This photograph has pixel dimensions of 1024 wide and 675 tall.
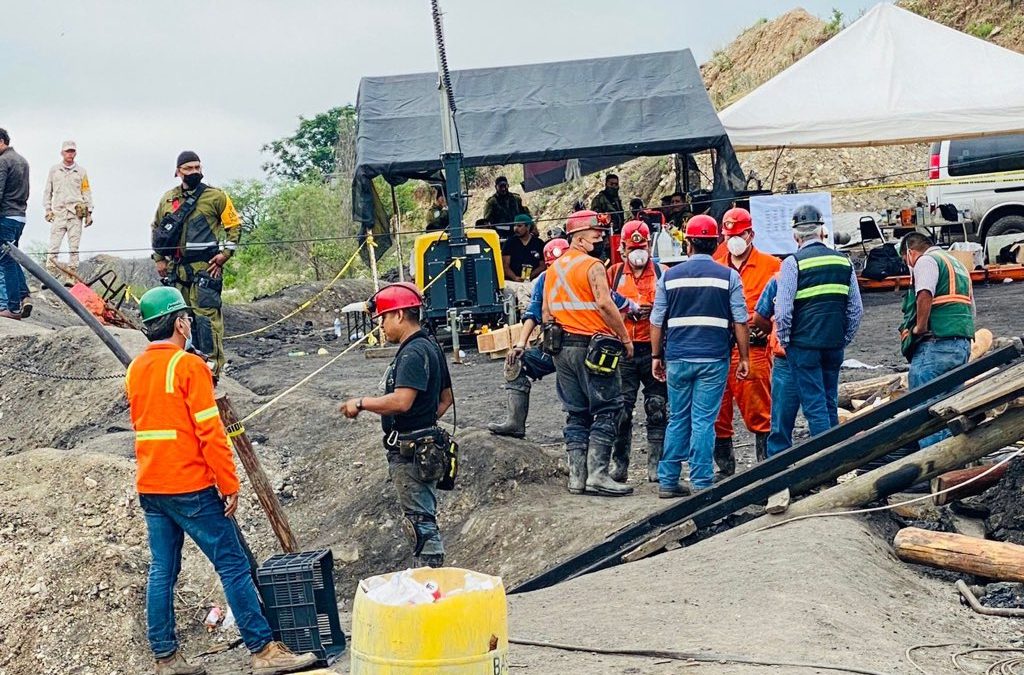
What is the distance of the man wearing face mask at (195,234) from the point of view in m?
12.7

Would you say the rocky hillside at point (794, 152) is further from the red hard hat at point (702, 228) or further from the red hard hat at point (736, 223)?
the red hard hat at point (702, 228)

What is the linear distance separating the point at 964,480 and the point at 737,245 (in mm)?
2397

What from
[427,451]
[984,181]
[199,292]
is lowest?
[427,451]

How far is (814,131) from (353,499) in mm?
8927

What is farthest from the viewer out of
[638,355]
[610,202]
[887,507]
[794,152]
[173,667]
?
[794,152]

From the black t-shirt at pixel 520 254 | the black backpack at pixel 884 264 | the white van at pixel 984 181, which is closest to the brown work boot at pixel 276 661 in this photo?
the black t-shirt at pixel 520 254

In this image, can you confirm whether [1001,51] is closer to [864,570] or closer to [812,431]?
[812,431]

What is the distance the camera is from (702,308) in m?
9.18

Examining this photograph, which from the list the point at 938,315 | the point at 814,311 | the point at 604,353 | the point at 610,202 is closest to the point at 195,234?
the point at 604,353

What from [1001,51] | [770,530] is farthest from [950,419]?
[1001,51]

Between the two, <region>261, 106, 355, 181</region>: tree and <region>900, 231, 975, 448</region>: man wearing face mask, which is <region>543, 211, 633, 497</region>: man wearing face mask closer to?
<region>900, 231, 975, 448</region>: man wearing face mask

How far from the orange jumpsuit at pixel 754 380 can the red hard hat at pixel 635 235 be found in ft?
2.07

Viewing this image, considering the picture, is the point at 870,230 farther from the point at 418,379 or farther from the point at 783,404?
the point at 418,379

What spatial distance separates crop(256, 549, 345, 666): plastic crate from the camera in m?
7.17
